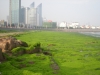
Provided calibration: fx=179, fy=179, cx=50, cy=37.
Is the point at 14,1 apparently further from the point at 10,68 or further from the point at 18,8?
the point at 10,68

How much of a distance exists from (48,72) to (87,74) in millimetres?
3798

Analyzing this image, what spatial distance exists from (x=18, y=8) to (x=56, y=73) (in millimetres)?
181556

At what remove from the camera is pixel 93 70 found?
18969mm

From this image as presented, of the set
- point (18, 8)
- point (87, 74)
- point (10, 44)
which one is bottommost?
point (87, 74)

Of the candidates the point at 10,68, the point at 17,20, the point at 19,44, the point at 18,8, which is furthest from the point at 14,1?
the point at 10,68

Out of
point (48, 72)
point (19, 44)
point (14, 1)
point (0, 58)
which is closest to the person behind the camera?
point (48, 72)

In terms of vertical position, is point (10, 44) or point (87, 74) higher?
point (10, 44)

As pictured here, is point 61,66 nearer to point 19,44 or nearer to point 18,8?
point 19,44

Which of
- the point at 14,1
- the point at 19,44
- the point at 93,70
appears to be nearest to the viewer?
the point at 93,70

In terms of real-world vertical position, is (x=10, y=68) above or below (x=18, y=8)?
below

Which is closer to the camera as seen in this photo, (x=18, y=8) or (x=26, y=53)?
(x=26, y=53)

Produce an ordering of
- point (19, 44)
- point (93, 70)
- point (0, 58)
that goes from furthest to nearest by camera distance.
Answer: point (19, 44) < point (0, 58) < point (93, 70)

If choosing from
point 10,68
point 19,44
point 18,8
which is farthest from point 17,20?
point 10,68

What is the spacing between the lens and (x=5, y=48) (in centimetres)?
2677
